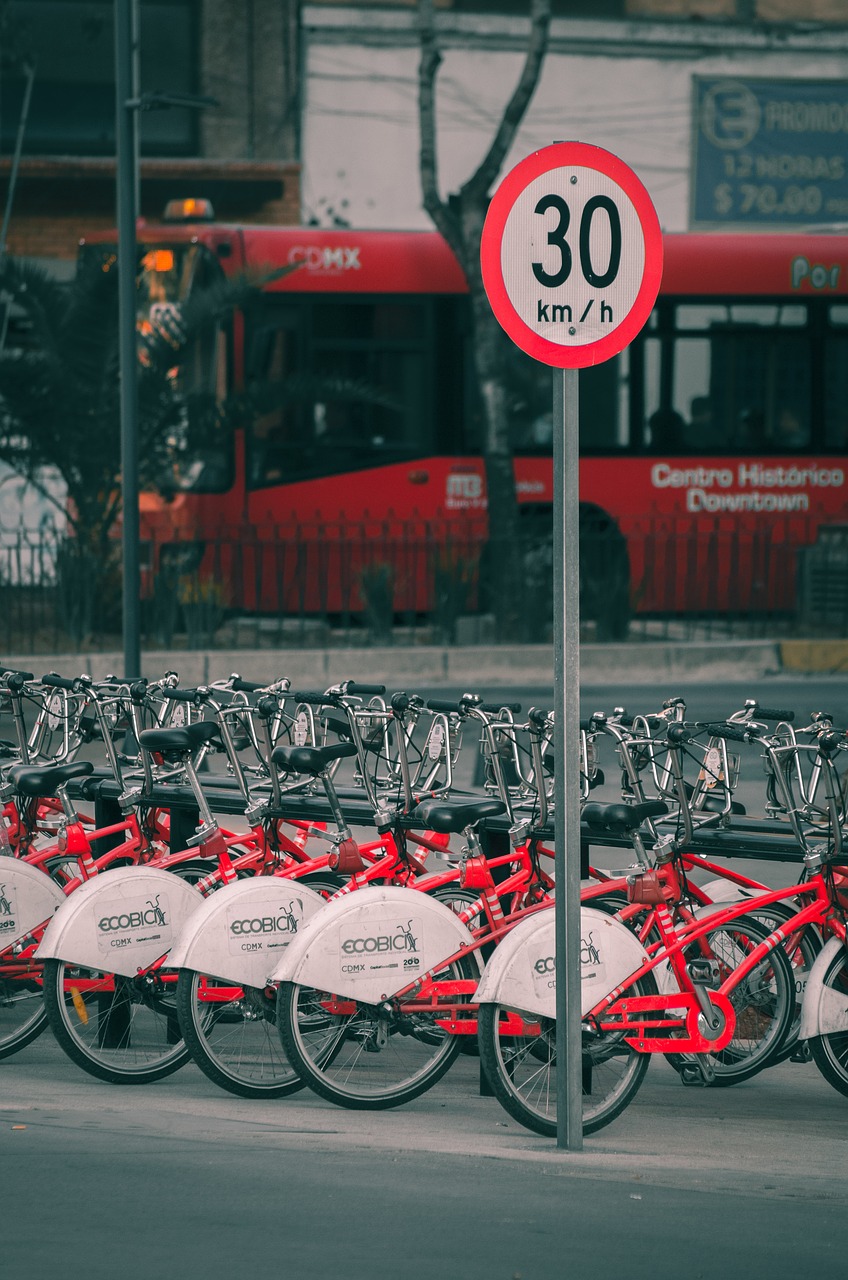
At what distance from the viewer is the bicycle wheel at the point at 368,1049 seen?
16.8 feet

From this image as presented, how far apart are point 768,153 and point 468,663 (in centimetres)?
1335

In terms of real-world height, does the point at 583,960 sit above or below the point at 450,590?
below

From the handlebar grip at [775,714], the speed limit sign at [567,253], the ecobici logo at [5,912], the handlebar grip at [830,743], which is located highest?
the speed limit sign at [567,253]

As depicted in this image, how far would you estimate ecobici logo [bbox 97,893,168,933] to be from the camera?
5.42 meters

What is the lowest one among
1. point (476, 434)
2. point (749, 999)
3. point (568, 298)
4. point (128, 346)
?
point (749, 999)

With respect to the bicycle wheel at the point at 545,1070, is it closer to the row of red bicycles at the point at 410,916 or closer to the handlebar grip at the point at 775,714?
the row of red bicycles at the point at 410,916

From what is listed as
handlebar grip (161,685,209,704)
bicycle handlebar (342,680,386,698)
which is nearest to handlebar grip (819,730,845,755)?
bicycle handlebar (342,680,386,698)

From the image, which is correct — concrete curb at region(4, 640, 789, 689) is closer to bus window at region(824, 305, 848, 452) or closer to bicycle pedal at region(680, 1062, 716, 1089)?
bus window at region(824, 305, 848, 452)

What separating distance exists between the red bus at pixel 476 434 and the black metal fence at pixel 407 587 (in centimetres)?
3

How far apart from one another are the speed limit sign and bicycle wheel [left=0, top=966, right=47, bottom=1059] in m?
2.54

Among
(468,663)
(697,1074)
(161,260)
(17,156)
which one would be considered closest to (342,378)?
(161,260)

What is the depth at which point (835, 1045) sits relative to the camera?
5254 mm

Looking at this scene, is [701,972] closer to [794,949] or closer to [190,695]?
[794,949]

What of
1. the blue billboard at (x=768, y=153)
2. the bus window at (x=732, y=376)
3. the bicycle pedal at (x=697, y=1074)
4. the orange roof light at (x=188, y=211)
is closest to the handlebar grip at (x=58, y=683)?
the bicycle pedal at (x=697, y=1074)
